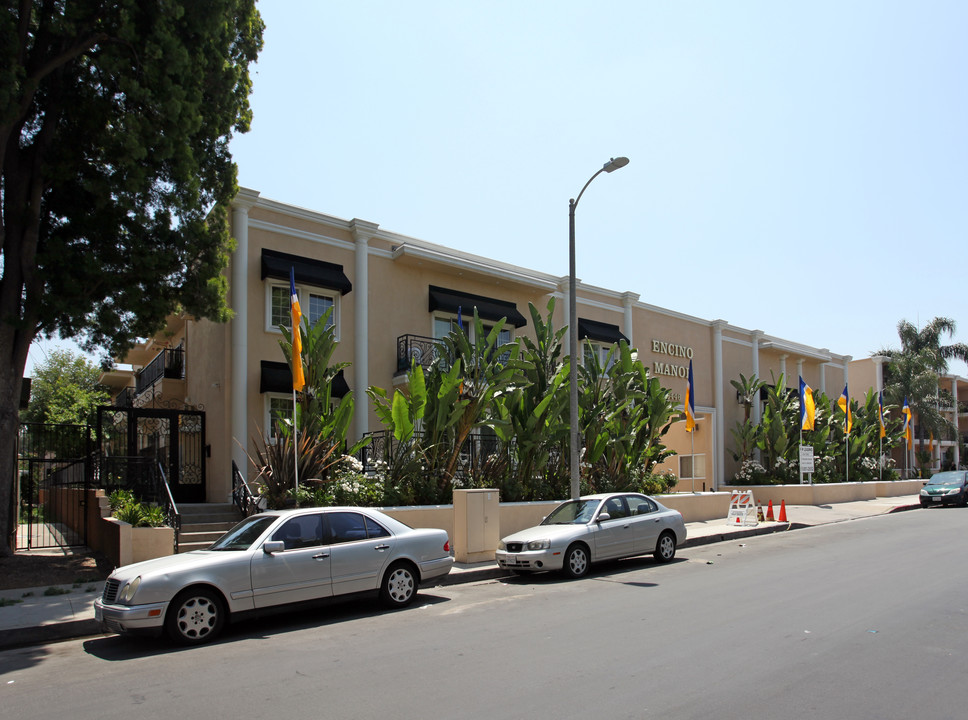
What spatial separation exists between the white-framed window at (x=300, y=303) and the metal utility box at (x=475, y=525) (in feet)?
20.9

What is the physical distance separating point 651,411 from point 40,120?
55.1 ft

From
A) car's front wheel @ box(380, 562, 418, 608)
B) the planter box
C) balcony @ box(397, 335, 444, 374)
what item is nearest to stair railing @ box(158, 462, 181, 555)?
the planter box

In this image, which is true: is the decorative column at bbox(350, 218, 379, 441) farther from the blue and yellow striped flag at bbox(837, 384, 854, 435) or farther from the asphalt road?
the blue and yellow striped flag at bbox(837, 384, 854, 435)

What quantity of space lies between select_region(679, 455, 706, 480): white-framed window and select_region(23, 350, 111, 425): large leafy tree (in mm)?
27594

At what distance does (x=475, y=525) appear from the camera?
14.2 meters

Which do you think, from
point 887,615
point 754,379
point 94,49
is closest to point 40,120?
point 94,49

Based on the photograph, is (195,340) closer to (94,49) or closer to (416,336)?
(416,336)

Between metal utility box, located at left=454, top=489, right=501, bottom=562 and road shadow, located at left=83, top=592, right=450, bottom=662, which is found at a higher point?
metal utility box, located at left=454, top=489, right=501, bottom=562

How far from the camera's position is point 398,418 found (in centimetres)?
1531

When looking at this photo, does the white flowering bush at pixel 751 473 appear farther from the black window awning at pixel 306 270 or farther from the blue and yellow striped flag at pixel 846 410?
the black window awning at pixel 306 270

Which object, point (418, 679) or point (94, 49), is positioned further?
point (94, 49)

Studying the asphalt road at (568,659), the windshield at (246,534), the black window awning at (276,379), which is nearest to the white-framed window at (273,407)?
the black window awning at (276,379)

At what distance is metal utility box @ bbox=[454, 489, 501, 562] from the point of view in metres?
14.1

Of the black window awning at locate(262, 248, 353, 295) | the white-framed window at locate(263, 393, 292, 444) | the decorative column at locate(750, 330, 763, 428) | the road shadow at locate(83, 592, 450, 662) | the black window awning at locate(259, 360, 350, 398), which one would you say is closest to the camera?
the road shadow at locate(83, 592, 450, 662)
